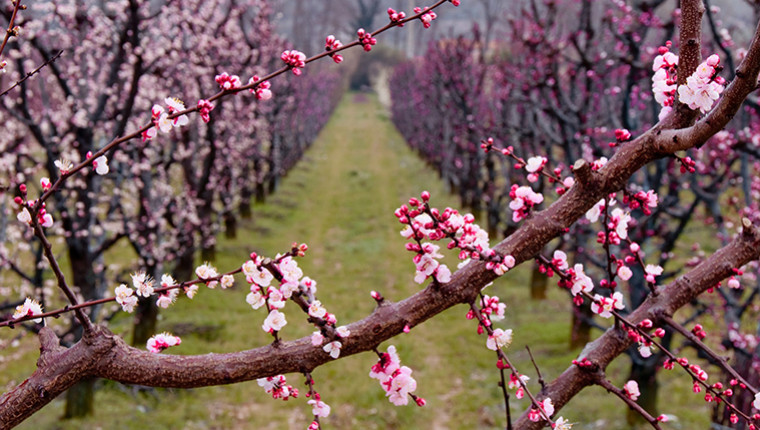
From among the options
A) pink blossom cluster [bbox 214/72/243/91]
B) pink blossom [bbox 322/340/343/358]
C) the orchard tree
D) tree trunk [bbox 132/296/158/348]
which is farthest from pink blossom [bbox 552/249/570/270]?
tree trunk [bbox 132/296/158/348]

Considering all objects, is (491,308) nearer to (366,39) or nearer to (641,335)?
(641,335)

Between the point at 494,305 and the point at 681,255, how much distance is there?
537 inches

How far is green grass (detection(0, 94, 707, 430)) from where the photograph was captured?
299 inches

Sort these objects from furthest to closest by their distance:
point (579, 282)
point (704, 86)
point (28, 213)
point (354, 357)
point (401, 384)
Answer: point (354, 357)
point (401, 384)
point (579, 282)
point (28, 213)
point (704, 86)

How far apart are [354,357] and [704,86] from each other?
332 inches

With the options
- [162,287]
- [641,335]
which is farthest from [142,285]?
[641,335]

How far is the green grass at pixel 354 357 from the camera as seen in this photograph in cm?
759

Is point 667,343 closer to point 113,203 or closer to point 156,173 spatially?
point 113,203

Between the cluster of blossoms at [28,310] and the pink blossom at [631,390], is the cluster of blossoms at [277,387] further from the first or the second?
the pink blossom at [631,390]

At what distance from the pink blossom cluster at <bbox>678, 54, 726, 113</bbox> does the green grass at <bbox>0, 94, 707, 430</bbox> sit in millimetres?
6224

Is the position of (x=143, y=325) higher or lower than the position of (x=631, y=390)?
higher

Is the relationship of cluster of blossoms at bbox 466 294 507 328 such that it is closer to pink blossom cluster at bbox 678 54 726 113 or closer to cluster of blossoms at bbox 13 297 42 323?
pink blossom cluster at bbox 678 54 726 113

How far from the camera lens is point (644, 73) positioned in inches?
296

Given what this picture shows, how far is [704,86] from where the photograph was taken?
1.73m
